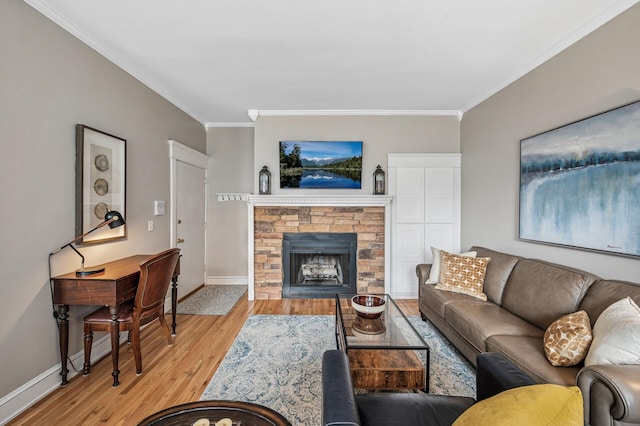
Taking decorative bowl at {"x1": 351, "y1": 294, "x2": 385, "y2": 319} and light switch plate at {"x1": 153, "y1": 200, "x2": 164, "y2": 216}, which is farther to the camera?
light switch plate at {"x1": 153, "y1": 200, "x2": 164, "y2": 216}

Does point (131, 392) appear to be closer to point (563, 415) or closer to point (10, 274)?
point (10, 274)

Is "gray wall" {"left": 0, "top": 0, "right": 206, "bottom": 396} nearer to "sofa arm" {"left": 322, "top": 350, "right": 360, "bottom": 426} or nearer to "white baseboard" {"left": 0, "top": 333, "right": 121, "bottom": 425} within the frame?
"white baseboard" {"left": 0, "top": 333, "right": 121, "bottom": 425}

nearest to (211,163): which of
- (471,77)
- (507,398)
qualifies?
(471,77)

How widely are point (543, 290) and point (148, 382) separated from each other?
3129 mm

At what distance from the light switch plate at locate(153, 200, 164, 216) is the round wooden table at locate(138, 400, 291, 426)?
2.82m

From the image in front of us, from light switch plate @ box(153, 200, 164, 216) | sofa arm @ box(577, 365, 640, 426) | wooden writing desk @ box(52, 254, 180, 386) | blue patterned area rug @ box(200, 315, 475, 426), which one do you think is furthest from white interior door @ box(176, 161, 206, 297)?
sofa arm @ box(577, 365, 640, 426)

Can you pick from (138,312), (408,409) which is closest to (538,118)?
(408,409)

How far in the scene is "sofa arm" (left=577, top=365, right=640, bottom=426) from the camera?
1.23 m

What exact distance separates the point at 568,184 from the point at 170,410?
3.10m

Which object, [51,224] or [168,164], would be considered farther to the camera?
[168,164]

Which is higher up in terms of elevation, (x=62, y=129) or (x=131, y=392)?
(x=62, y=129)

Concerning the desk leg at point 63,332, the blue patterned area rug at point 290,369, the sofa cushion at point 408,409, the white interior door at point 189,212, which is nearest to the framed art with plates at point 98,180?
the desk leg at point 63,332

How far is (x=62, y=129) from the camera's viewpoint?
2.29 metres

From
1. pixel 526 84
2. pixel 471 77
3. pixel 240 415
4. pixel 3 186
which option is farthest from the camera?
pixel 471 77
